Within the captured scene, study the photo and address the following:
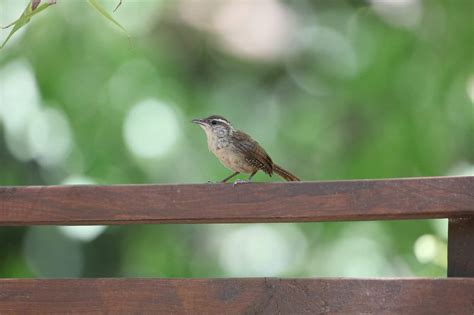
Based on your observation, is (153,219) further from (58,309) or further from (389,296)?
(389,296)

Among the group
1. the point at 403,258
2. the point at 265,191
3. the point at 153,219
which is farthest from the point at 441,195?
the point at 403,258

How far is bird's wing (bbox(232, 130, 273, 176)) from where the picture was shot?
356cm

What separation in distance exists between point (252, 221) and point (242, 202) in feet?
0.16

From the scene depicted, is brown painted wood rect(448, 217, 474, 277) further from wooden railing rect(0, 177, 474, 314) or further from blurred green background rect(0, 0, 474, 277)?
blurred green background rect(0, 0, 474, 277)

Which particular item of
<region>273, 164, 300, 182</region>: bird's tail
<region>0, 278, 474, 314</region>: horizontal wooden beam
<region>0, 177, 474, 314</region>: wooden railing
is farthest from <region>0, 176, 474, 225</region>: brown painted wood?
<region>273, 164, 300, 182</region>: bird's tail

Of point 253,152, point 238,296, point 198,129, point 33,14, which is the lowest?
point 238,296

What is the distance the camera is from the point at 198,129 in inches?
199

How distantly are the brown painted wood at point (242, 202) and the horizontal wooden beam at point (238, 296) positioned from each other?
14cm

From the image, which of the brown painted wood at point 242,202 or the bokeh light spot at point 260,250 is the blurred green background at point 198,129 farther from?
the brown painted wood at point 242,202

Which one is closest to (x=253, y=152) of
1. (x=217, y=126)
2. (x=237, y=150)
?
(x=237, y=150)

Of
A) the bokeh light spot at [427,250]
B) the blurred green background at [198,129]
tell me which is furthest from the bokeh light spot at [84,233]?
the bokeh light spot at [427,250]

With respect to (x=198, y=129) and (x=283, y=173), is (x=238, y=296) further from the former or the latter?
(x=198, y=129)

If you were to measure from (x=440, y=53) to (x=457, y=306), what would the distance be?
3.04 metres

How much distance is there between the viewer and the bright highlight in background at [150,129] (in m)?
4.76
